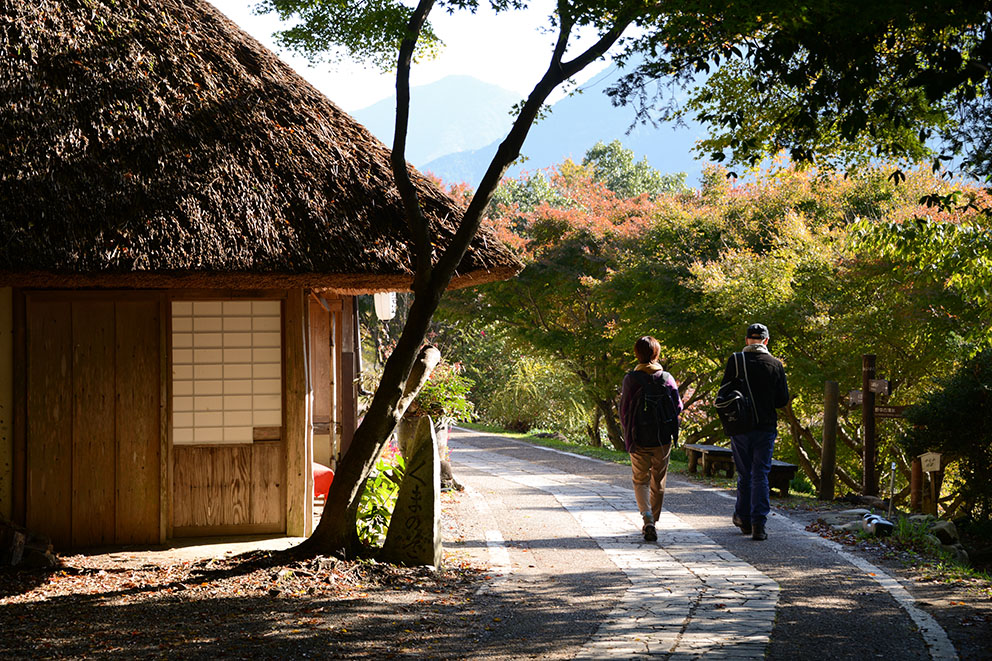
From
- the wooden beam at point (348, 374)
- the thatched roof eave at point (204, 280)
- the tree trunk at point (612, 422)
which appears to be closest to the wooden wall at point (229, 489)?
the thatched roof eave at point (204, 280)

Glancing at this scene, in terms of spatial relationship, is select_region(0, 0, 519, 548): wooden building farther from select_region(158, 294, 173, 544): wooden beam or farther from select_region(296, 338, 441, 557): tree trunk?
select_region(296, 338, 441, 557): tree trunk

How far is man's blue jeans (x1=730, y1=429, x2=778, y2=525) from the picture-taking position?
26.9ft

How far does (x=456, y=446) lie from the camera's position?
72.4ft

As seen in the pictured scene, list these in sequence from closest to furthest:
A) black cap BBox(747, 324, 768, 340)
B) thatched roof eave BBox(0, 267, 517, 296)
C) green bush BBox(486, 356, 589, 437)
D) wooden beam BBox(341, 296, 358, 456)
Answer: thatched roof eave BBox(0, 267, 517, 296)
black cap BBox(747, 324, 768, 340)
wooden beam BBox(341, 296, 358, 456)
green bush BBox(486, 356, 589, 437)

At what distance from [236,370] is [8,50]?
10.8 ft

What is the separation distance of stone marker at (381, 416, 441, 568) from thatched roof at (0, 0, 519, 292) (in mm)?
1596

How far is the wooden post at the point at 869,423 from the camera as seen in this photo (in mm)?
11234

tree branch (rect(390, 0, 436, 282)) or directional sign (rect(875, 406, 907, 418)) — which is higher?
tree branch (rect(390, 0, 436, 282))

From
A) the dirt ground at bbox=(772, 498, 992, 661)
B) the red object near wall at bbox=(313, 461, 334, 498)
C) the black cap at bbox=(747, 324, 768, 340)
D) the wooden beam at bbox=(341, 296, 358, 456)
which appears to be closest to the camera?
the dirt ground at bbox=(772, 498, 992, 661)

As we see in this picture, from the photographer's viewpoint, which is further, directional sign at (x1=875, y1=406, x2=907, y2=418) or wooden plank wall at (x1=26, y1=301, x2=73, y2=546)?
directional sign at (x1=875, y1=406, x2=907, y2=418)

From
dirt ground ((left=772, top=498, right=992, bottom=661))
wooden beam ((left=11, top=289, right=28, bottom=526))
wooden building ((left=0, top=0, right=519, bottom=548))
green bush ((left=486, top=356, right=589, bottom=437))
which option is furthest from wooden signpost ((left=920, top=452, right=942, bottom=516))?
green bush ((left=486, top=356, right=589, bottom=437))

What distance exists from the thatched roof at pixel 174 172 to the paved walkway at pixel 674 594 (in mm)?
2778

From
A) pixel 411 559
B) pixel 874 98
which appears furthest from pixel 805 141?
pixel 411 559

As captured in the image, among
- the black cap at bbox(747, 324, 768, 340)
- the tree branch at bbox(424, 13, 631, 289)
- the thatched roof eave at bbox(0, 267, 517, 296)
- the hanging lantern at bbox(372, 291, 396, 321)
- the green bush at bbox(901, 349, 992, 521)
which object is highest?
the tree branch at bbox(424, 13, 631, 289)
